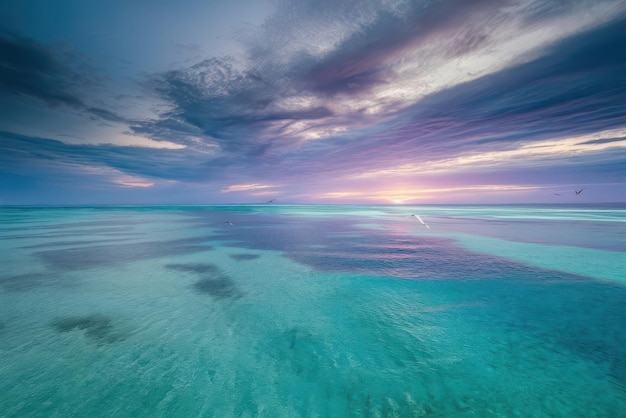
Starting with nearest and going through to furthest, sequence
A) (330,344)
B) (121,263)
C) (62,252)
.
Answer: (330,344), (121,263), (62,252)

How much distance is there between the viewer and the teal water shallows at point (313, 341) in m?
5.38

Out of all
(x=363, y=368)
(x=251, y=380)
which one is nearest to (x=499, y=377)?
(x=363, y=368)

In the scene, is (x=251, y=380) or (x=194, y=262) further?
(x=194, y=262)

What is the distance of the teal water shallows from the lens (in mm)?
5375

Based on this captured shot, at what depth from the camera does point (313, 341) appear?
7809 mm

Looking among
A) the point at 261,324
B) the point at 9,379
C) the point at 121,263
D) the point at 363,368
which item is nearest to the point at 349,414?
the point at 363,368

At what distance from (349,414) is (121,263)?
59.3ft

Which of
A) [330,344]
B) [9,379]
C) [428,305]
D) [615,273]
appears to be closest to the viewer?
[9,379]

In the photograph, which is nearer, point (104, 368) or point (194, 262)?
point (104, 368)

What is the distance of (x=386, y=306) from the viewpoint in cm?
1019

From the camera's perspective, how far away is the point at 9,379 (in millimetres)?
5867

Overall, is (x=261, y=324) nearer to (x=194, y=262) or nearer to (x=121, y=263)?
(x=194, y=262)

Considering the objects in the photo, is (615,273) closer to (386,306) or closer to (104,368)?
(386,306)

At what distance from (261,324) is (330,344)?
8.78ft
